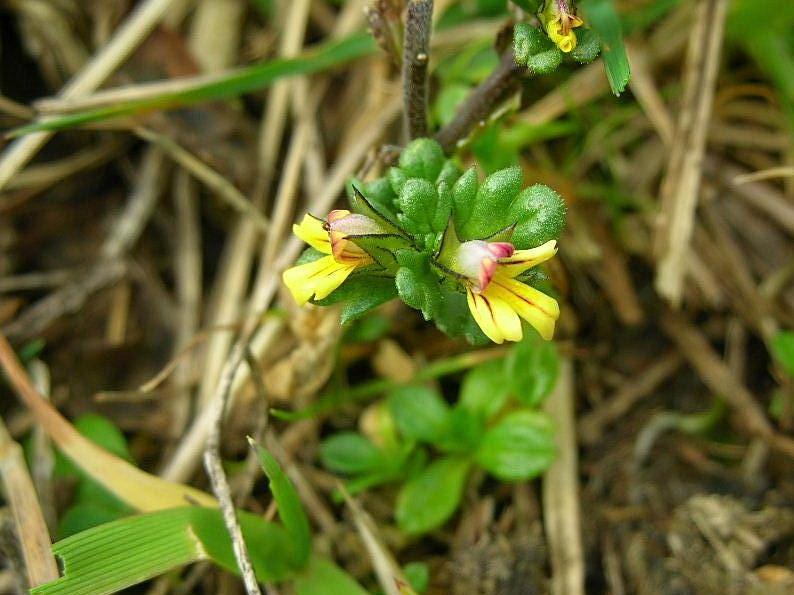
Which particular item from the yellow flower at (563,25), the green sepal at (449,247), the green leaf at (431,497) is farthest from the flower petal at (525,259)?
the green leaf at (431,497)

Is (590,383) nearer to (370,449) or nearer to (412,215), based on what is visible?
(370,449)

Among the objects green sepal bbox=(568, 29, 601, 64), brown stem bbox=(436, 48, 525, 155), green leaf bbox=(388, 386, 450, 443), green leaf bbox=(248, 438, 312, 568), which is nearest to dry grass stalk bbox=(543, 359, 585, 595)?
green leaf bbox=(388, 386, 450, 443)

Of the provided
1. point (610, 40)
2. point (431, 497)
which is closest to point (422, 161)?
point (610, 40)

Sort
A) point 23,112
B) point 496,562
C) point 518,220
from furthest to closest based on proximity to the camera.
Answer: point 23,112 < point 496,562 < point 518,220

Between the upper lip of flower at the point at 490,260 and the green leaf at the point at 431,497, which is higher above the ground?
the upper lip of flower at the point at 490,260

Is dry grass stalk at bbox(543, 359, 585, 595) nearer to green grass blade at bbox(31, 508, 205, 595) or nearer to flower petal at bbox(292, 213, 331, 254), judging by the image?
green grass blade at bbox(31, 508, 205, 595)

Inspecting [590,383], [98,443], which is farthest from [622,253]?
[98,443]

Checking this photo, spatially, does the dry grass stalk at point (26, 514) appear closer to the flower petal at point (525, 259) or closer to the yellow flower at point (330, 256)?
the yellow flower at point (330, 256)
